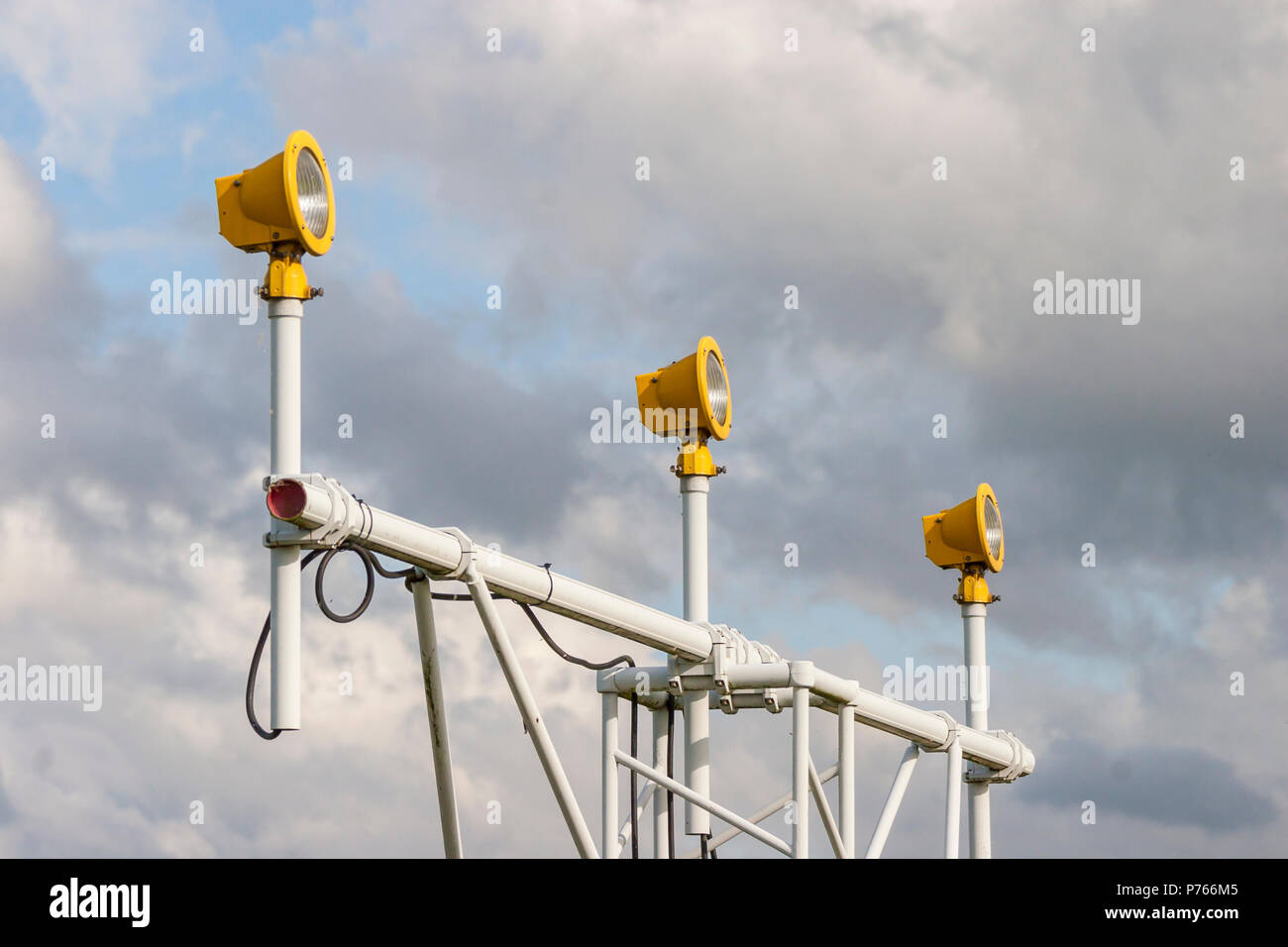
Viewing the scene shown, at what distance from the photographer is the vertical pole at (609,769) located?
23781 mm

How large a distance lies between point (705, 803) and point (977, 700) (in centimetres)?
826

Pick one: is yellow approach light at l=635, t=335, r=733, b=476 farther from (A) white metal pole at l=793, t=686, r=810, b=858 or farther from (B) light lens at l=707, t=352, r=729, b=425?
(A) white metal pole at l=793, t=686, r=810, b=858

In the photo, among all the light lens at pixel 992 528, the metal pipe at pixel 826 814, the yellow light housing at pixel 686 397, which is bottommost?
the metal pipe at pixel 826 814

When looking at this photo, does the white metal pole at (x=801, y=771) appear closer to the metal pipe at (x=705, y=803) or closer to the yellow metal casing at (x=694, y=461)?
the metal pipe at (x=705, y=803)

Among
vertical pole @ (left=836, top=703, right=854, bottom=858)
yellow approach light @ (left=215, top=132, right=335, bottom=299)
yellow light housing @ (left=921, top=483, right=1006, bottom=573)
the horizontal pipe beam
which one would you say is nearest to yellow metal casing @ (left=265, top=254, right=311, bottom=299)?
yellow approach light @ (left=215, top=132, right=335, bottom=299)

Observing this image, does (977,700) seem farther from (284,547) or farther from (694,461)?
(284,547)

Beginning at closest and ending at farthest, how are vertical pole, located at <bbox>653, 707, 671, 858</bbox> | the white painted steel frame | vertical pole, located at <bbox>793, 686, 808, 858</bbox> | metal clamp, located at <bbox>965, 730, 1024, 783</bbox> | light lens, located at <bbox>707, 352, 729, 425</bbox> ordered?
the white painted steel frame < vertical pole, located at <bbox>793, 686, 808, 858</bbox> < vertical pole, located at <bbox>653, 707, 671, 858</bbox> < light lens, located at <bbox>707, 352, 729, 425</bbox> < metal clamp, located at <bbox>965, 730, 1024, 783</bbox>

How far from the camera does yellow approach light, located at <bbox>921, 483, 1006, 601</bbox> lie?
30.2 m

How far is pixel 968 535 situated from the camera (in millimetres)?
30203

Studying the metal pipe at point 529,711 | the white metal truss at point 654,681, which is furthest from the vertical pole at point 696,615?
the metal pipe at point 529,711

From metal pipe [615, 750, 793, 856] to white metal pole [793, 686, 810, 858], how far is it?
185mm

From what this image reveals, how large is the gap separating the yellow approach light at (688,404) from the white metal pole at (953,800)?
6.11 metres
